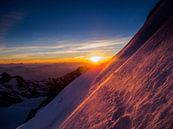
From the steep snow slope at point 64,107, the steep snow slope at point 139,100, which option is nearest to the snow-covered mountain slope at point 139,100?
the steep snow slope at point 139,100

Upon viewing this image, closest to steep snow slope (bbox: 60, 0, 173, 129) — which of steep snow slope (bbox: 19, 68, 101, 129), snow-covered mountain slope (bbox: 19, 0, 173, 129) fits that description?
snow-covered mountain slope (bbox: 19, 0, 173, 129)

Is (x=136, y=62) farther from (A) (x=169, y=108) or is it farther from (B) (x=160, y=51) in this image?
(A) (x=169, y=108)

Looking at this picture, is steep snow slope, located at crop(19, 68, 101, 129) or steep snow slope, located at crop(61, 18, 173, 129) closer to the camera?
steep snow slope, located at crop(61, 18, 173, 129)

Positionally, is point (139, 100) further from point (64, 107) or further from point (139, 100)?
point (64, 107)

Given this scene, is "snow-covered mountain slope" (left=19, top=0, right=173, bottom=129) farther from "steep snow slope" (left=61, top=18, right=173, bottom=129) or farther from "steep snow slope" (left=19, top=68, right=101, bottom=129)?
"steep snow slope" (left=19, top=68, right=101, bottom=129)

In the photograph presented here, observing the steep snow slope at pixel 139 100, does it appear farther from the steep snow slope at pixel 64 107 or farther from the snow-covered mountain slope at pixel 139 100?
the steep snow slope at pixel 64 107

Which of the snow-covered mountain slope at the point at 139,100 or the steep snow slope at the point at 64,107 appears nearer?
the snow-covered mountain slope at the point at 139,100

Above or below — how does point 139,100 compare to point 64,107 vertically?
above

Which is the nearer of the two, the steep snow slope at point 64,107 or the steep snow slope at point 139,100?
the steep snow slope at point 139,100

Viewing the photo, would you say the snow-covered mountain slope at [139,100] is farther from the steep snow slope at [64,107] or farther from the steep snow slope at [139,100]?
the steep snow slope at [64,107]

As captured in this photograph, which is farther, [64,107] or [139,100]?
[64,107]

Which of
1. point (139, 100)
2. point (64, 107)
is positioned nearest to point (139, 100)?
point (139, 100)

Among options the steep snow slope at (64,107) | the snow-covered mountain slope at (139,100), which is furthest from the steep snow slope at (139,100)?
the steep snow slope at (64,107)

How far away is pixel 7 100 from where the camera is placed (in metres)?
159
